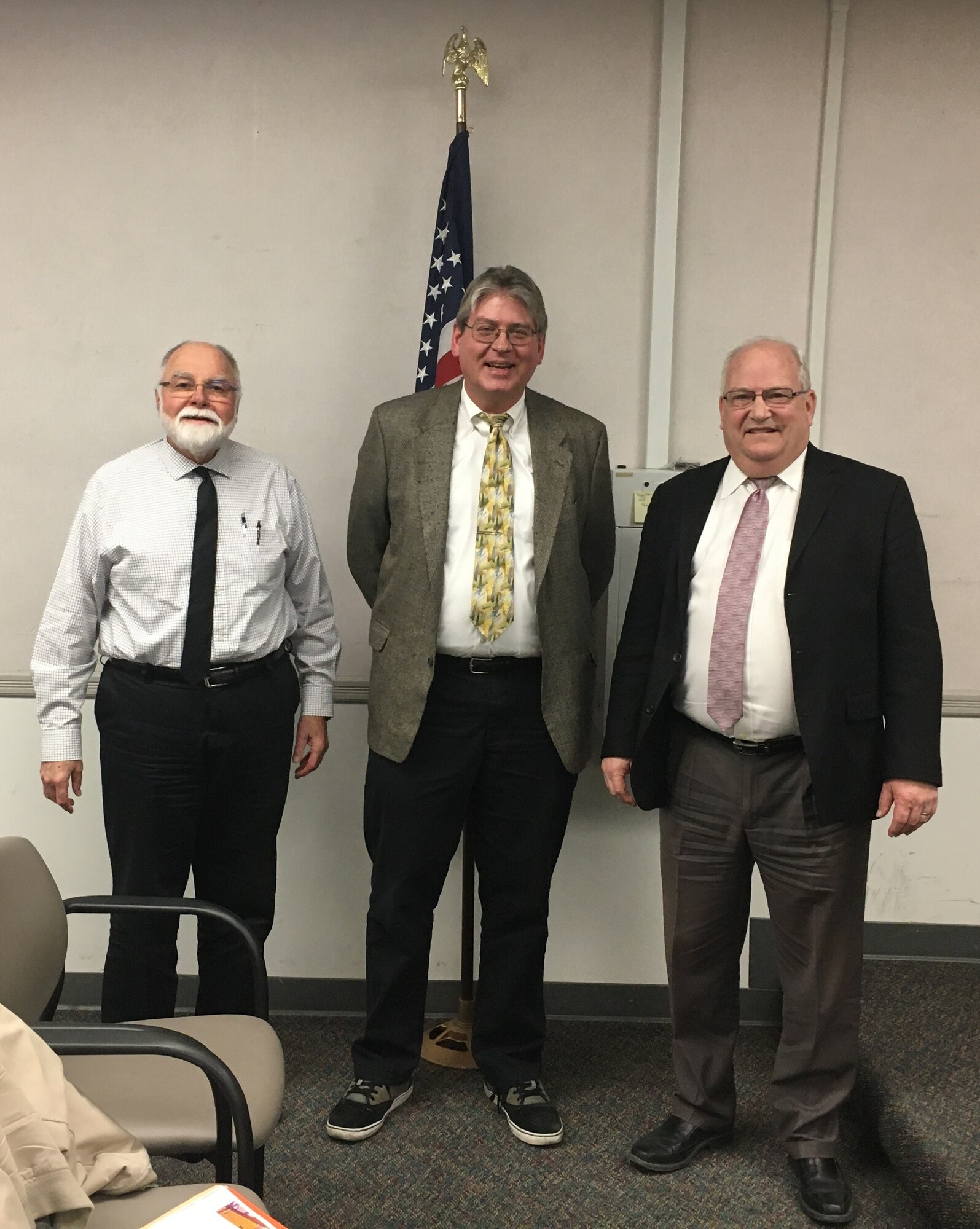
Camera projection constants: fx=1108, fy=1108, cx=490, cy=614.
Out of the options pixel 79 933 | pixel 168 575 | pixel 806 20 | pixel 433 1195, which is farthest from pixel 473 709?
pixel 806 20

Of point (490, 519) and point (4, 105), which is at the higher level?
point (4, 105)

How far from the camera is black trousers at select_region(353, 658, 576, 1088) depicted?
8.34 ft

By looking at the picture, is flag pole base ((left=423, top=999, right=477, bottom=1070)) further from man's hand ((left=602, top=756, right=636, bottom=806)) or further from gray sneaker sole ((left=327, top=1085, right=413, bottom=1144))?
man's hand ((left=602, top=756, right=636, bottom=806))

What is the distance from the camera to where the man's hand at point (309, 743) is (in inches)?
109

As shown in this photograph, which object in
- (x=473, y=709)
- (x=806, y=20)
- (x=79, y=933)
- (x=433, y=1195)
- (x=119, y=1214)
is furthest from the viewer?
(x=79, y=933)

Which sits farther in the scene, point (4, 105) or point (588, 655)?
point (4, 105)

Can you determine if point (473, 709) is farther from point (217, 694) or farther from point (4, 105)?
point (4, 105)

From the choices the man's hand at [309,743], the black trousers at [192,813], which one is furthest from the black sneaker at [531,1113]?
the man's hand at [309,743]

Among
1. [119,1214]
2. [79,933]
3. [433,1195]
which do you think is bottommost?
[433,1195]

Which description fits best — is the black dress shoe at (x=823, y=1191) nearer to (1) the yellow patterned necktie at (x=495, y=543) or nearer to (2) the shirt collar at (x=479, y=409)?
(1) the yellow patterned necktie at (x=495, y=543)

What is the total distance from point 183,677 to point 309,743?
1.33ft

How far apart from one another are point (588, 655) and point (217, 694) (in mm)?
859

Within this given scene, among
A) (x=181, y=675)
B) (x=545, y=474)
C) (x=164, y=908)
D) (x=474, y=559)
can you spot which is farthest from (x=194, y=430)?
(x=164, y=908)

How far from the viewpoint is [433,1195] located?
2.38 meters
